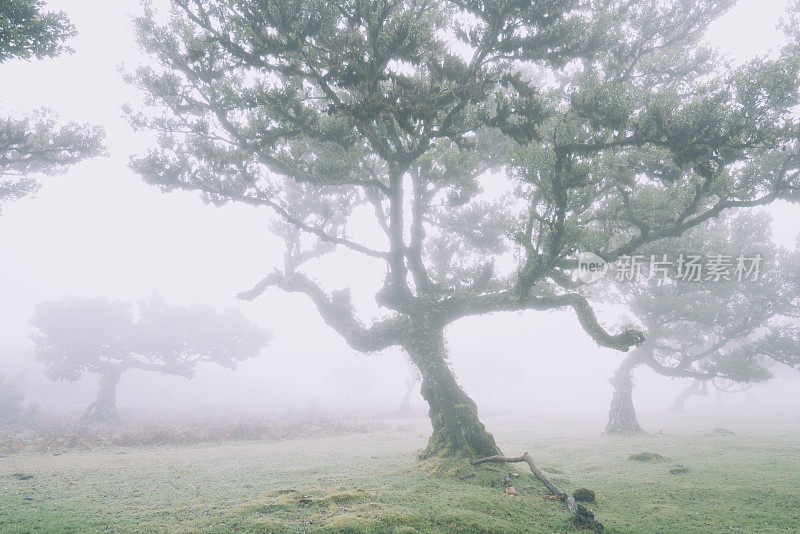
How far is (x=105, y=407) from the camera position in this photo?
29984 millimetres

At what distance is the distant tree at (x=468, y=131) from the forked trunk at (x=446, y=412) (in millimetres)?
55

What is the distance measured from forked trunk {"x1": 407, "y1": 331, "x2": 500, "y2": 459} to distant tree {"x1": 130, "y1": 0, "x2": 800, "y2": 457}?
0.05 metres

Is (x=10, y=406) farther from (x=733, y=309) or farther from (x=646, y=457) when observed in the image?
(x=733, y=309)

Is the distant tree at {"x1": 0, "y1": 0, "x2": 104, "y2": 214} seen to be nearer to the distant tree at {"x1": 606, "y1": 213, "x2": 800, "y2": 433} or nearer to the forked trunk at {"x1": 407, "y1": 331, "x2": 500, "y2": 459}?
the forked trunk at {"x1": 407, "y1": 331, "x2": 500, "y2": 459}

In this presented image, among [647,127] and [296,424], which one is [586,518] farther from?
[296,424]

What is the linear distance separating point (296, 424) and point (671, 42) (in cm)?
2938

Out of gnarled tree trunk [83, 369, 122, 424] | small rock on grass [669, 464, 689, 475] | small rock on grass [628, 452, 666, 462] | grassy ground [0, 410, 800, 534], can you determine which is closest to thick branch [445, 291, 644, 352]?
small rock on grass [669, 464, 689, 475]

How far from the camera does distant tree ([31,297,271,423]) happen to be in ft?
116

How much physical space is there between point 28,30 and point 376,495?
13308mm

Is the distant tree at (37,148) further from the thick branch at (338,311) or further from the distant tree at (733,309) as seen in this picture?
the distant tree at (733,309)

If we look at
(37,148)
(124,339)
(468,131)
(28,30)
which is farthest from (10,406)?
(468,131)

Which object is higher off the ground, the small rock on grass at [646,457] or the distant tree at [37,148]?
the distant tree at [37,148]

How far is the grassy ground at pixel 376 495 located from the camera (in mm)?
5688

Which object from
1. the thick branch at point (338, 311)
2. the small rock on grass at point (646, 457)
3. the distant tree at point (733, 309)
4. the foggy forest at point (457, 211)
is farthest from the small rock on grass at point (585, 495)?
the distant tree at point (733, 309)
